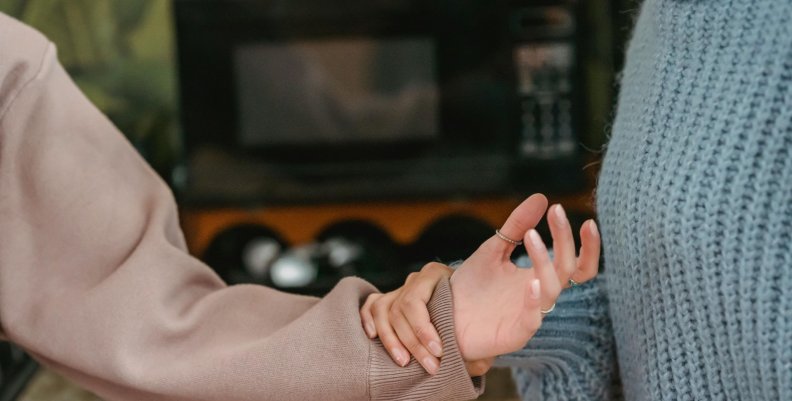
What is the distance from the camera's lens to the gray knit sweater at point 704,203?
1.85 feet

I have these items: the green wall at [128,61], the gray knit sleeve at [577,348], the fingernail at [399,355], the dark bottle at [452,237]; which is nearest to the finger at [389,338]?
the fingernail at [399,355]

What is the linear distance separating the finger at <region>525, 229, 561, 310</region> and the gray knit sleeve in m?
0.15

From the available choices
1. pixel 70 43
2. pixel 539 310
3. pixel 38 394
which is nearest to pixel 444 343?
pixel 539 310

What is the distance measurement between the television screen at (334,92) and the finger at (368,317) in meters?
1.24

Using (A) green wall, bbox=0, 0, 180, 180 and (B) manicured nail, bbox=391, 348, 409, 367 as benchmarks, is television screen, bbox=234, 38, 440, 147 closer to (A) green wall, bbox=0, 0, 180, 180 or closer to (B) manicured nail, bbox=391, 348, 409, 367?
(A) green wall, bbox=0, 0, 180, 180

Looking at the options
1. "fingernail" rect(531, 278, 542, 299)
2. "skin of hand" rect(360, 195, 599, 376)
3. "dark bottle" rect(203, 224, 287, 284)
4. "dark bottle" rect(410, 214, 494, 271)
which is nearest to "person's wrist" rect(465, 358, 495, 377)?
"skin of hand" rect(360, 195, 599, 376)

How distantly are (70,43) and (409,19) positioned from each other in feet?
2.29

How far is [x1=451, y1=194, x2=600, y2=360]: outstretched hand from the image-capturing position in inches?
23.7

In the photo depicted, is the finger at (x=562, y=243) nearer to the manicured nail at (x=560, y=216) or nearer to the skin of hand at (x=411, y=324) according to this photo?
the manicured nail at (x=560, y=216)

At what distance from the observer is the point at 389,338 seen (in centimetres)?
69

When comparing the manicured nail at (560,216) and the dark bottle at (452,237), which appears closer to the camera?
the manicured nail at (560,216)

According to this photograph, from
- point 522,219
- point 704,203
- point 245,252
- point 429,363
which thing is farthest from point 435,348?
point 245,252

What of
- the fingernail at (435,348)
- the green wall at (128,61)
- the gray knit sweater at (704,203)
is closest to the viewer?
the gray knit sweater at (704,203)

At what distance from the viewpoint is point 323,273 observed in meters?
2.01
